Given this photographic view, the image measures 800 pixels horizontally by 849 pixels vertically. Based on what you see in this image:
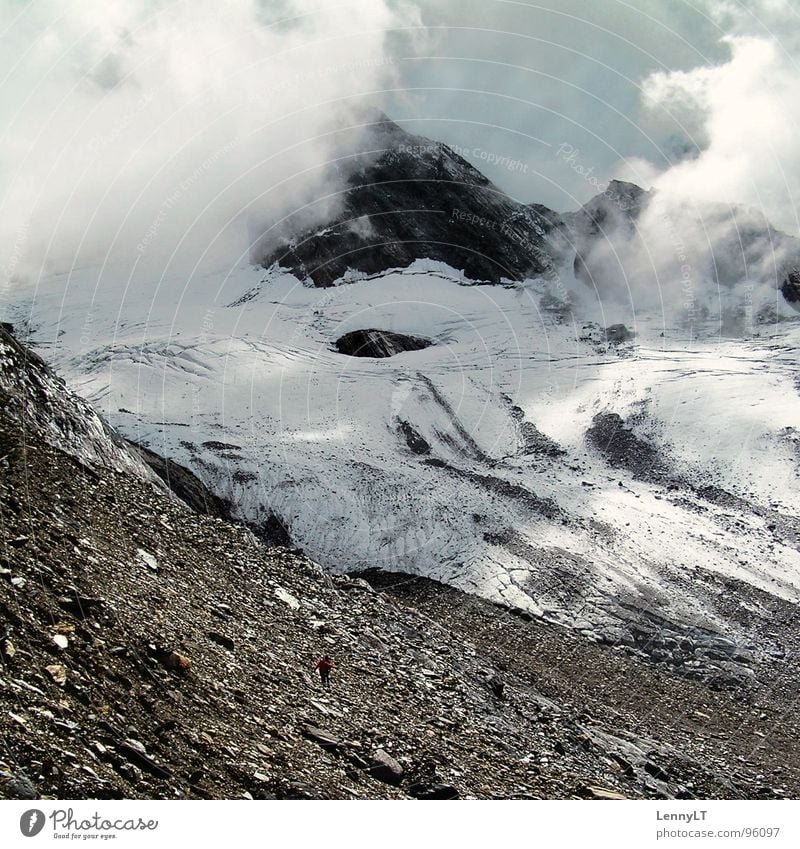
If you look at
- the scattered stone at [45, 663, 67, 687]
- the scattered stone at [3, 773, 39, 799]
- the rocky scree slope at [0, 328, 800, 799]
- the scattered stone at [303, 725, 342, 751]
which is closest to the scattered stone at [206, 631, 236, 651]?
the rocky scree slope at [0, 328, 800, 799]

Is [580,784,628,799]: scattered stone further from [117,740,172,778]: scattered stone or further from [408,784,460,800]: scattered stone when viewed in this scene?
[117,740,172,778]: scattered stone

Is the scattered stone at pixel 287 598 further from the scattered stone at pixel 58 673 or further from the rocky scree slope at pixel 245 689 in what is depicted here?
the scattered stone at pixel 58 673

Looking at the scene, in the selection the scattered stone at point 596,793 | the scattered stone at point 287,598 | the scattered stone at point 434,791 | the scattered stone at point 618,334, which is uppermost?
the scattered stone at point 618,334

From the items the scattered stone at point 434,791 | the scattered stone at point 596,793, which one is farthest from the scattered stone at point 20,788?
the scattered stone at point 596,793

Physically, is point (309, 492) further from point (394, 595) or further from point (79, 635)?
point (79, 635)

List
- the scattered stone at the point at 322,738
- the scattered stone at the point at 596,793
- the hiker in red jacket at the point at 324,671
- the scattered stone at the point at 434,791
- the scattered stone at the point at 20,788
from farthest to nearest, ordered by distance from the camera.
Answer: the hiker in red jacket at the point at 324,671 → the scattered stone at the point at 596,793 → the scattered stone at the point at 322,738 → the scattered stone at the point at 434,791 → the scattered stone at the point at 20,788

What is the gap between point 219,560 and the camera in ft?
78.2

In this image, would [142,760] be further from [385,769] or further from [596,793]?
[596,793]

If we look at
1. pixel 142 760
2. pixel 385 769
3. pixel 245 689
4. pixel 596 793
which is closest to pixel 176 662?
pixel 245 689

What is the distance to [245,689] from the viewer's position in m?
16.3

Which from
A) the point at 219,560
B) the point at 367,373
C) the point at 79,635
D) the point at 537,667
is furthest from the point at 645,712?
the point at 367,373

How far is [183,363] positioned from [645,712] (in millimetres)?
60569

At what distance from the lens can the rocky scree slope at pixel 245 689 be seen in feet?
40.9

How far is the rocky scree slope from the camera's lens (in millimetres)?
12453
